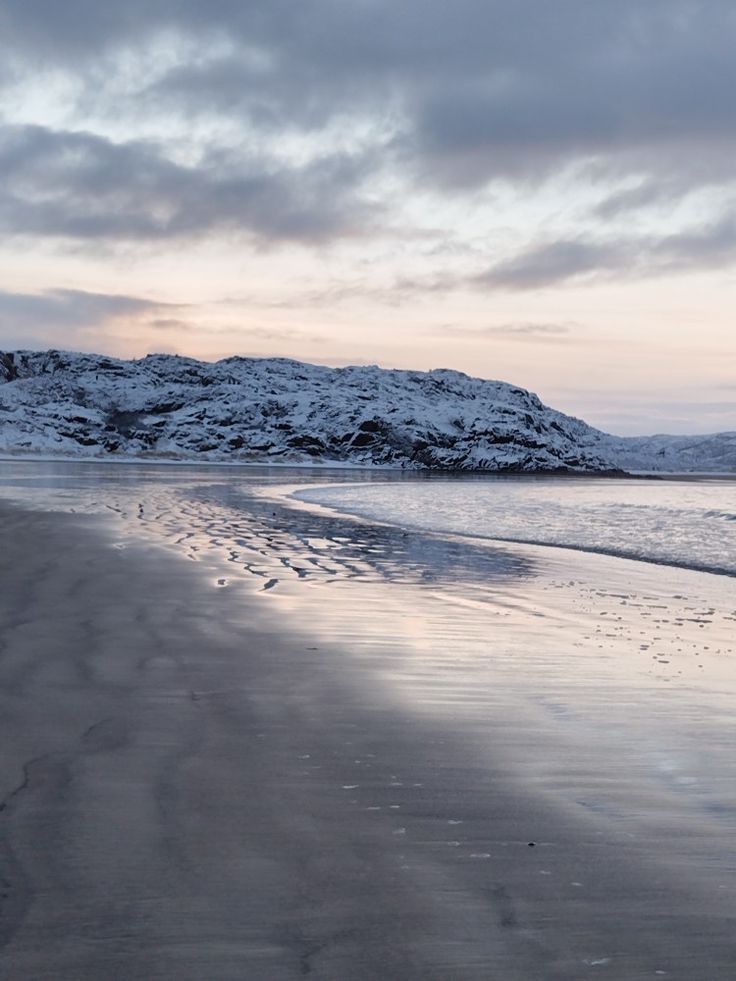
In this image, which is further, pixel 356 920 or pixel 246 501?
pixel 246 501

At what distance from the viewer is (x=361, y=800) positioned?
3820mm

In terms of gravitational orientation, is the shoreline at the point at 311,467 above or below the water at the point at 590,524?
above

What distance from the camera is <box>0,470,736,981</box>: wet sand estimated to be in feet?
8.76

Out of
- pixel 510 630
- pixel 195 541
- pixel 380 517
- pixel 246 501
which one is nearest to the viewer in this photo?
pixel 510 630

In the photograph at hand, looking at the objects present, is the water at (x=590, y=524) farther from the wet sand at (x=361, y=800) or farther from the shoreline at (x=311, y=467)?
the shoreline at (x=311, y=467)

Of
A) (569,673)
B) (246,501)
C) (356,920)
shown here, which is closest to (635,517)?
(246,501)

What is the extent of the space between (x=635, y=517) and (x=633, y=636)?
1833cm

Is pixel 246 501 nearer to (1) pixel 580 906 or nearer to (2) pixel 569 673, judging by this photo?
(2) pixel 569 673

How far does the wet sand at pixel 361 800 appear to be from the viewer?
8.76 ft

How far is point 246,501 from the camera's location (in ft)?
96.8

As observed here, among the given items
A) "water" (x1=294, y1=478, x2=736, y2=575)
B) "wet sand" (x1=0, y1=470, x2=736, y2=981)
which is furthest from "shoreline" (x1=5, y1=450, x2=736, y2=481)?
"wet sand" (x1=0, y1=470, x2=736, y2=981)

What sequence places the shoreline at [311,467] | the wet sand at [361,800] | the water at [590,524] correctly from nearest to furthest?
the wet sand at [361,800] < the water at [590,524] < the shoreline at [311,467]

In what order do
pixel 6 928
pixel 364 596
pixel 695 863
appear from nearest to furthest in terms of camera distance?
pixel 6 928 → pixel 695 863 → pixel 364 596

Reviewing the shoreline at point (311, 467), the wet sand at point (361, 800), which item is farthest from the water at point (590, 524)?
the shoreline at point (311, 467)
